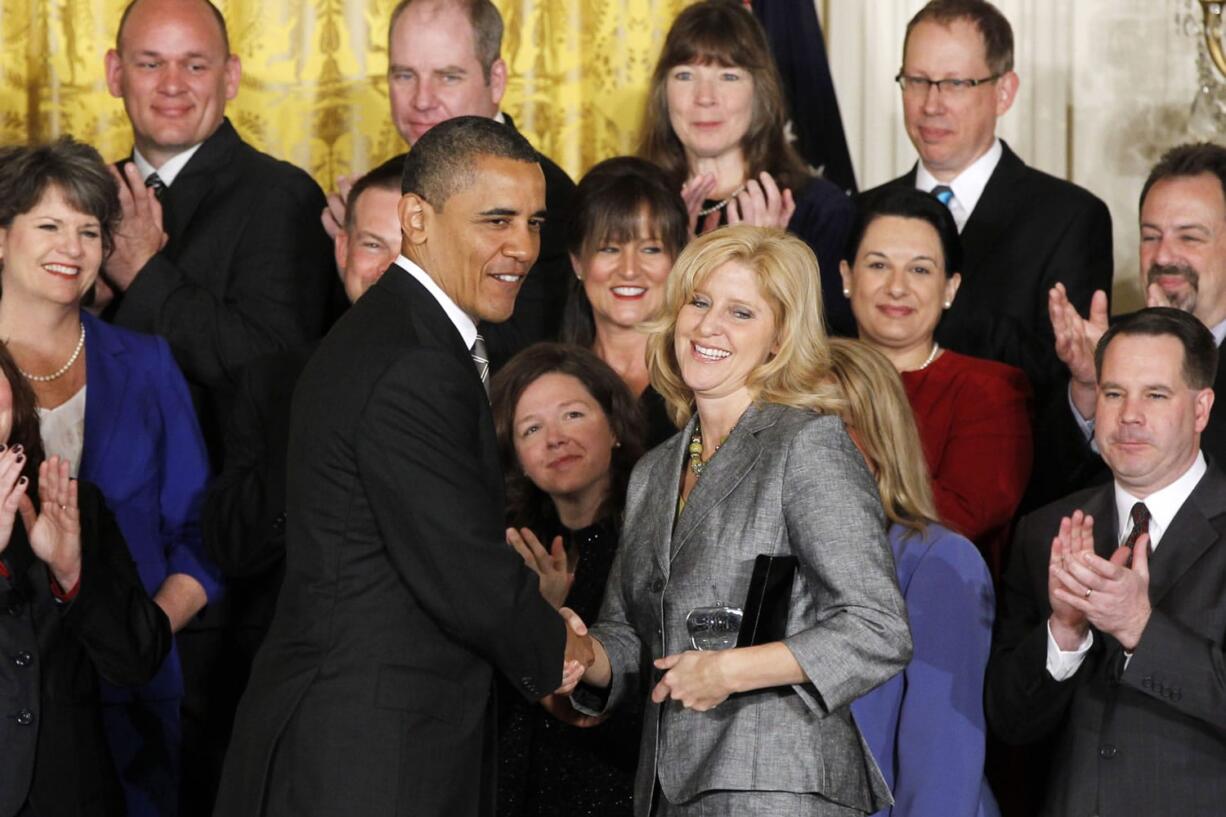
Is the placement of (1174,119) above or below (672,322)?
above

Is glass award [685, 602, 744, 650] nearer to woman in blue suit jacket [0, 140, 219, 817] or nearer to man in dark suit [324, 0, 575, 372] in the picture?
woman in blue suit jacket [0, 140, 219, 817]

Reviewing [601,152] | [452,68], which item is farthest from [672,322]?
[601,152]

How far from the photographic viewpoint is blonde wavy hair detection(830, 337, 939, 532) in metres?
3.83

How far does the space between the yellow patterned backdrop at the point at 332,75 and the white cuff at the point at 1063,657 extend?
3.41 m

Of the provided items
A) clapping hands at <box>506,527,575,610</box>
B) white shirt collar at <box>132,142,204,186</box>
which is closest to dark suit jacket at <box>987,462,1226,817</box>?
clapping hands at <box>506,527,575,610</box>

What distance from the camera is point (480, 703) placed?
3.38 meters

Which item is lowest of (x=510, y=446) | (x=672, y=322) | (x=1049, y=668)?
(x=1049, y=668)

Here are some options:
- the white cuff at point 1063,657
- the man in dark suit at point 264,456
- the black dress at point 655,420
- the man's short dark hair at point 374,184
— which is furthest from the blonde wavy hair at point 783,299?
the man's short dark hair at point 374,184

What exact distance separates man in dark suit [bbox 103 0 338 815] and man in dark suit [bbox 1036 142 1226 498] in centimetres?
198

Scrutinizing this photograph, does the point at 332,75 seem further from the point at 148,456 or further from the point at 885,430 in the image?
the point at 885,430

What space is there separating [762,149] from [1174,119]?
6.12 feet

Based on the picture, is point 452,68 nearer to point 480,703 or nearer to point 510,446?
point 510,446

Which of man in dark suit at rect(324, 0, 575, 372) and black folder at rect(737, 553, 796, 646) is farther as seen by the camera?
man in dark suit at rect(324, 0, 575, 372)

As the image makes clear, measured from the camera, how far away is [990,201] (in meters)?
5.33
